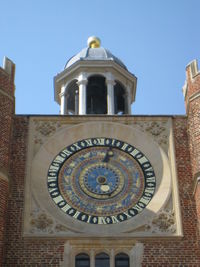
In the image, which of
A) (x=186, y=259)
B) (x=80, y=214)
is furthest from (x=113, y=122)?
(x=186, y=259)

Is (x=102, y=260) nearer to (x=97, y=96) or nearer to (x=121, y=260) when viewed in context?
(x=121, y=260)

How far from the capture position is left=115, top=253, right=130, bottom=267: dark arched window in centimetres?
1992

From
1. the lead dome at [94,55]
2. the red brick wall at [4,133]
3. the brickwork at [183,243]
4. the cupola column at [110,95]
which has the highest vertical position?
the lead dome at [94,55]

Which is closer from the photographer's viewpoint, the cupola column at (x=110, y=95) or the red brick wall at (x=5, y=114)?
the red brick wall at (x=5, y=114)

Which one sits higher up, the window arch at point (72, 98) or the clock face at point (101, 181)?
the window arch at point (72, 98)

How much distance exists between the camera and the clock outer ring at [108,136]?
20578 mm

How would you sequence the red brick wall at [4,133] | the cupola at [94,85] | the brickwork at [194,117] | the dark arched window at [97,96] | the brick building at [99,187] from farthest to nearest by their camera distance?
the dark arched window at [97,96] → the cupola at [94,85] → the brickwork at [194,117] → the red brick wall at [4,133] → the brick building at [99,187]

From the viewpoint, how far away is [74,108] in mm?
27250

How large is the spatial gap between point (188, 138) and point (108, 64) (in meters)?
4.56

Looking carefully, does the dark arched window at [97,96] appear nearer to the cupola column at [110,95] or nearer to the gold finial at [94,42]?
the cupola column at [110,95]

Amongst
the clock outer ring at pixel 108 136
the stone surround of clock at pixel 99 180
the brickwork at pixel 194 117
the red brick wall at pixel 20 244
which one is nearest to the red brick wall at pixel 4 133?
the red brick wall at pixel 20 244

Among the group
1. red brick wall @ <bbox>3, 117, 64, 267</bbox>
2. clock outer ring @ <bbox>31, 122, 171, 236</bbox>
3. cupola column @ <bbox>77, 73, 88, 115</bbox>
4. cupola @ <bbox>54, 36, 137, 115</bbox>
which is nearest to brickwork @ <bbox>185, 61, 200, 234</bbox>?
clock outer ring @ <bbox>31, 122, 171, 236</bbox>

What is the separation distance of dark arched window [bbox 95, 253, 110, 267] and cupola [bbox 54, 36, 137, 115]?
5.82m

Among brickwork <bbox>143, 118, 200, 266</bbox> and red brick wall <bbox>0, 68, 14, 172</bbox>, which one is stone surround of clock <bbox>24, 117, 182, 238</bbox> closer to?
brickwork <bbox>143, 118, 200, 266</bbox>
